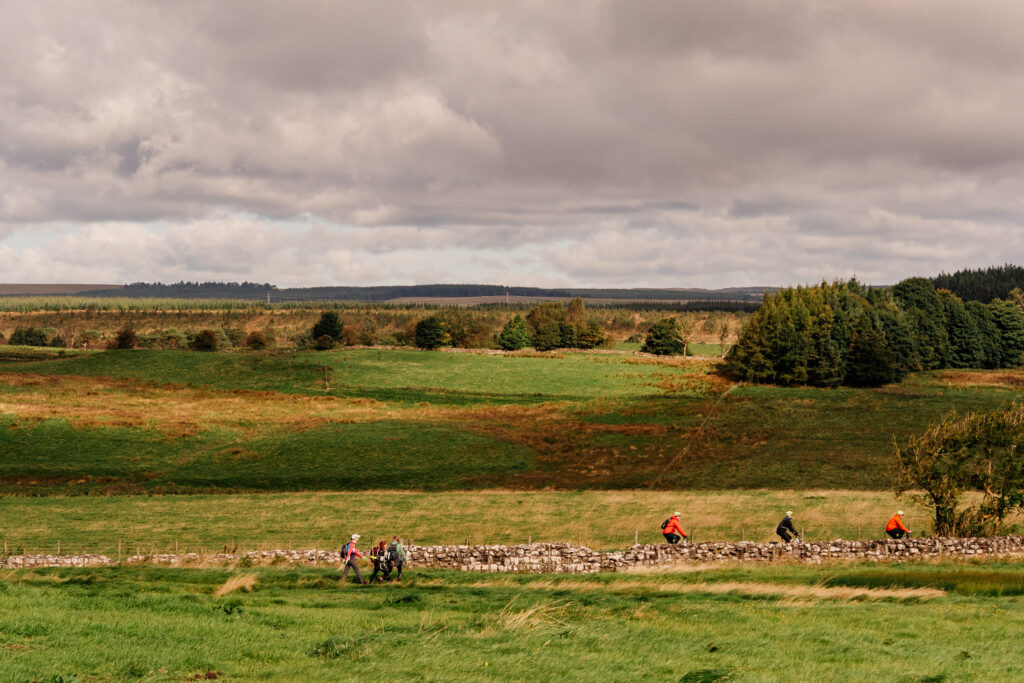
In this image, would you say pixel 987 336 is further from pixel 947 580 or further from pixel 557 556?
pixel 557 556

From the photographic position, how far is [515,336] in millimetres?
179000

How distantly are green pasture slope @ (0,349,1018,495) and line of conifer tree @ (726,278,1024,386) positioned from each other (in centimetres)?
667

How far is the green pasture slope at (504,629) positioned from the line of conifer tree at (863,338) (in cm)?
8940

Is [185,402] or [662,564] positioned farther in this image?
[185,402]

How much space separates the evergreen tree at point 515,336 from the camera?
586 ft

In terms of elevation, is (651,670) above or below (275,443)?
above

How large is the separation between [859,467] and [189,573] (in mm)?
58922

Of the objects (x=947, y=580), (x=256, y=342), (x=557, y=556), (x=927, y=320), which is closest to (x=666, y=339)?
(x=927, y=320)

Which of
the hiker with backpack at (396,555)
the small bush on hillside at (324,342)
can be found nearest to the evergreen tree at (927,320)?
the small bush on hillside at (324,342)

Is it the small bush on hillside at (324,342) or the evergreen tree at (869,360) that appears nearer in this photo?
the evergreen tree at (869,360)

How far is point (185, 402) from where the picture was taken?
329 ft

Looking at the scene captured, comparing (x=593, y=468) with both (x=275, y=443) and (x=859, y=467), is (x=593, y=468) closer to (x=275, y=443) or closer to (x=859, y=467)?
(x=859, y=467)

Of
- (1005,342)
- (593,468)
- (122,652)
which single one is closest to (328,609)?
(122,652)

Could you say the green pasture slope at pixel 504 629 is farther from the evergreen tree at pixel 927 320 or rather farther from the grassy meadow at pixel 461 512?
the evergreen tree at pixel 927 320
